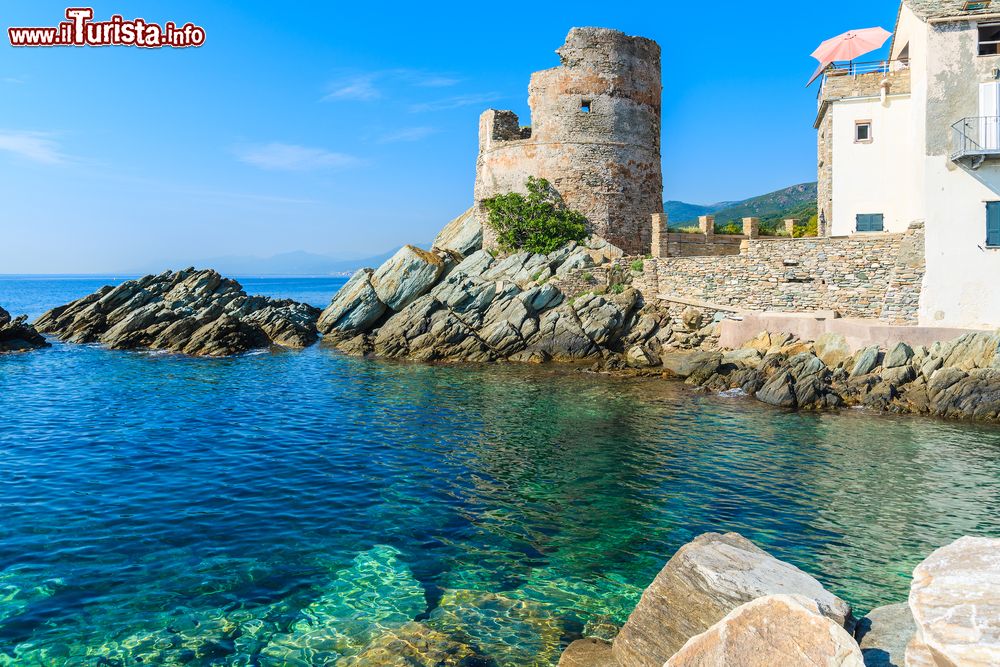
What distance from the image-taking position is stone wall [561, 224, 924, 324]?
25578 millimetres

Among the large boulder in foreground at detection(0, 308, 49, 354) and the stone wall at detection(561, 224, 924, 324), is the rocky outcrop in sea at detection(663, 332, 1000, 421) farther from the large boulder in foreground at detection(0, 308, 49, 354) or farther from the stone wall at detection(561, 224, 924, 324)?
the large boulder in foreground at detection(0, 308, 49, 354)

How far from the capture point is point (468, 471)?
1557 cm

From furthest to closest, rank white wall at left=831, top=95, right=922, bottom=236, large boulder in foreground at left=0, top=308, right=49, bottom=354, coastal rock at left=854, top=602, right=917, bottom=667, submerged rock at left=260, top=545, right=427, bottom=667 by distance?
large boulder in foreground at left=0, top=308, right=49, bottom=354 → white wall at left=831, top=95, right=922, bottom=236 → submerged rock at left=260, top=545, right=427, bottom=667 → coastal rock at left=854, top=602, right=917, bottom=667

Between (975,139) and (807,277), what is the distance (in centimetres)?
766

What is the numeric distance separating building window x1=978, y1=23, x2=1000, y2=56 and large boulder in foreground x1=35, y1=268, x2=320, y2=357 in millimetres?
35133

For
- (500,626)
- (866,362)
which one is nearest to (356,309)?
(866,362)

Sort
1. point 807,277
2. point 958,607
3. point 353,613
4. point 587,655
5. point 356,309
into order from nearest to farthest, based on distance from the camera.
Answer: point 958,607, point 587,655, point 353,613, point 807,277, point 356,309

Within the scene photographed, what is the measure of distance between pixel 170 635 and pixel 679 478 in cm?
1060

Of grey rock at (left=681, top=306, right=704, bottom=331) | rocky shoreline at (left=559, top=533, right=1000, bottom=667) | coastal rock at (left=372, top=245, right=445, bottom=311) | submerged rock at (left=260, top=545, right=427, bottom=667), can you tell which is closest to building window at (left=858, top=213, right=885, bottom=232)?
grey rock at (left=681, top=306, right=704, bottom=331)

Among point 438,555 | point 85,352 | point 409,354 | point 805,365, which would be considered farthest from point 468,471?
point 85,352

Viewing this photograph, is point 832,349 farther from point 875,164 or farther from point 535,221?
point 535,221

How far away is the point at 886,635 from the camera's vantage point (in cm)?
642

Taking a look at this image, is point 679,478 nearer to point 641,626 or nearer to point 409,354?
point 641,626

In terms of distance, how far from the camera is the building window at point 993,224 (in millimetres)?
23562
